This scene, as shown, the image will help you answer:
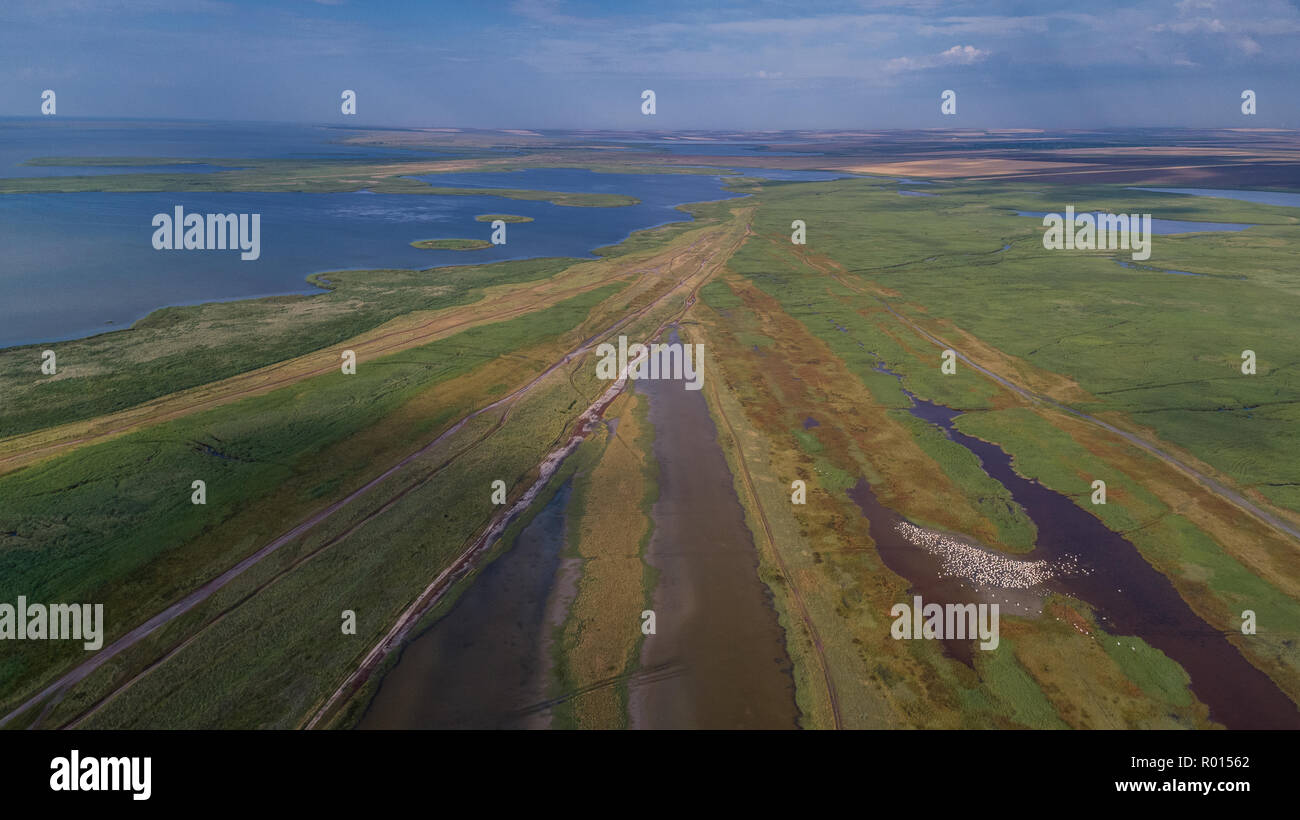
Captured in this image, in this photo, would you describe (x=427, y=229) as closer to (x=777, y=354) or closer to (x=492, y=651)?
(x=777, y=354)

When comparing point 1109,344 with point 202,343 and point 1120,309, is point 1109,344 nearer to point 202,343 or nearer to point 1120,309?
point 1120,309

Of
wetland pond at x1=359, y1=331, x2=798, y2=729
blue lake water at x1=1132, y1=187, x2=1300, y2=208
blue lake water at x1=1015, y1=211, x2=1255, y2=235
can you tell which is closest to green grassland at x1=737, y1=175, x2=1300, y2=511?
blue lake water at x1=1015, y1=211, x2=1255, y2=235

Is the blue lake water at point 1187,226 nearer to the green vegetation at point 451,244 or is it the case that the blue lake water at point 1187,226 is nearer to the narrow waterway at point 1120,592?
the narrow waterway at point 1120,592

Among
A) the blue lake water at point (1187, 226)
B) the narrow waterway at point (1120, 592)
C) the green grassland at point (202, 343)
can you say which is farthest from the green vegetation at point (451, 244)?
the blue lake water at point (1187, 226)

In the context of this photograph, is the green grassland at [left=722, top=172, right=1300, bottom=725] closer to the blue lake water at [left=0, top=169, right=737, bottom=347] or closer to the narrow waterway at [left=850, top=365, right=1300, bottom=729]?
the narrow waterway at [left=850, top=365, right=1300, bottom=729]
